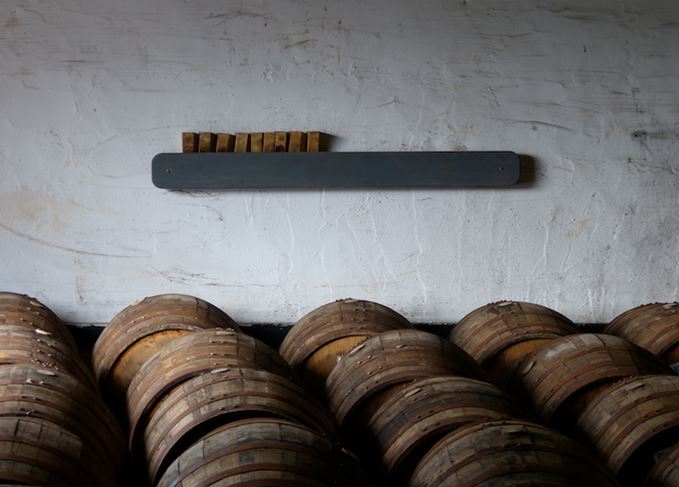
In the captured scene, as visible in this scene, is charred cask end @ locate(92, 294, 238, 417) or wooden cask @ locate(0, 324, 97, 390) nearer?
wooden cask @ locate(0, 324, 97, 390)

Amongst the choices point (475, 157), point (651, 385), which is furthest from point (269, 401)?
point (475, 157)

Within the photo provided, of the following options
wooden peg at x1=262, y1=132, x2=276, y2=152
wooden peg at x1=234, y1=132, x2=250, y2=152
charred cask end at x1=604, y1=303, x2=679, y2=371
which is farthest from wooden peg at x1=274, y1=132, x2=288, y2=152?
charred cask end at x1=604, y1=303, x2=679, y2=371

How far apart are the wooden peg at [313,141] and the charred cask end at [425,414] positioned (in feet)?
6.19

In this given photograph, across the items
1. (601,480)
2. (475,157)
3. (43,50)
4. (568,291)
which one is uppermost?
(43,50)

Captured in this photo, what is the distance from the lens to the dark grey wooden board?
4.17m

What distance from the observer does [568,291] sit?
4.36 metres

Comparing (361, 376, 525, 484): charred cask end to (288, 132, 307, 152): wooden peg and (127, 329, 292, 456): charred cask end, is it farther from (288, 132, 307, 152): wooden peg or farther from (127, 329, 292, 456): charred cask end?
(288, 132, 307, 152): wooden peg

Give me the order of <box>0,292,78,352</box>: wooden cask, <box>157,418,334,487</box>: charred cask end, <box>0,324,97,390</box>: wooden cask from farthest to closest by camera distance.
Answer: <box>0,292,78,352</box>: wooden cask < <box>0,324,97,390</box>: wooden cask < <box>157,418,334,487</box>: charred cask end

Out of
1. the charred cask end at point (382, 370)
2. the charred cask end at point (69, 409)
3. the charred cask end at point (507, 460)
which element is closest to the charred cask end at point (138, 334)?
the charred cask end at point (69, 409)

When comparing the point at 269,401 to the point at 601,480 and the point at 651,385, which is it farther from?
the point at 651,385

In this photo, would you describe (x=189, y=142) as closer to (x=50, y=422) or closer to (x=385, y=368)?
(x=385, y=368)

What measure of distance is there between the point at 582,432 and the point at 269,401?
3.00 feet

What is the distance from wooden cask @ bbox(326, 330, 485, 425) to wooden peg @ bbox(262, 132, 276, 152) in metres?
1.56

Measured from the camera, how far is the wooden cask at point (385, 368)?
8.84 ft
